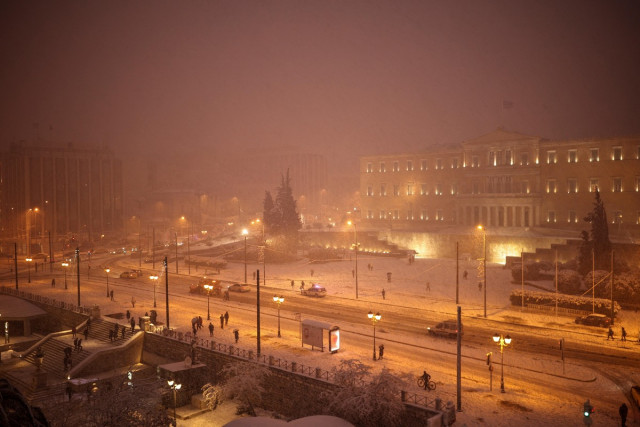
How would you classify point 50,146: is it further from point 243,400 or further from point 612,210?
point 612,210

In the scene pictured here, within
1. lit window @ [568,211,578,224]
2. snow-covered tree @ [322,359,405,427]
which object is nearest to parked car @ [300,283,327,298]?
snow-covered tree @ [322,359,405,427]

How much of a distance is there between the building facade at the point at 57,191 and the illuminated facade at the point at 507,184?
228 ft

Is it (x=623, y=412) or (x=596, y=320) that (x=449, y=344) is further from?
(x=623, y=412)

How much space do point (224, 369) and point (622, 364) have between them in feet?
78.7

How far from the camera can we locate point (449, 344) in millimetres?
33625

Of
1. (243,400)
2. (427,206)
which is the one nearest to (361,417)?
(243,400)

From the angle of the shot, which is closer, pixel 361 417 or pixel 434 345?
pixel 361 417

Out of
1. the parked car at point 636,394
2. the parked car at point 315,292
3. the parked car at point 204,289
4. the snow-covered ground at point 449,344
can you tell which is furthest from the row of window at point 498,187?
the parked car at point 636,394

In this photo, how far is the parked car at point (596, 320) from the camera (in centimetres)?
3731

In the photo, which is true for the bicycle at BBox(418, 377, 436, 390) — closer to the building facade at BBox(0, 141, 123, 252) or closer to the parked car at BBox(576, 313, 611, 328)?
A: the parked car at BBox(576, 313, 611, 328)

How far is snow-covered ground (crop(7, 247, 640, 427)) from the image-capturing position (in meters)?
23.1

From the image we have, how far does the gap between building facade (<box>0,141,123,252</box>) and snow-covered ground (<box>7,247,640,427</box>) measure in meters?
57.7

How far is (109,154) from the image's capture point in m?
132

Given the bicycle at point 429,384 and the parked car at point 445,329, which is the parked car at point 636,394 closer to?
the bicycle at point 429,384
